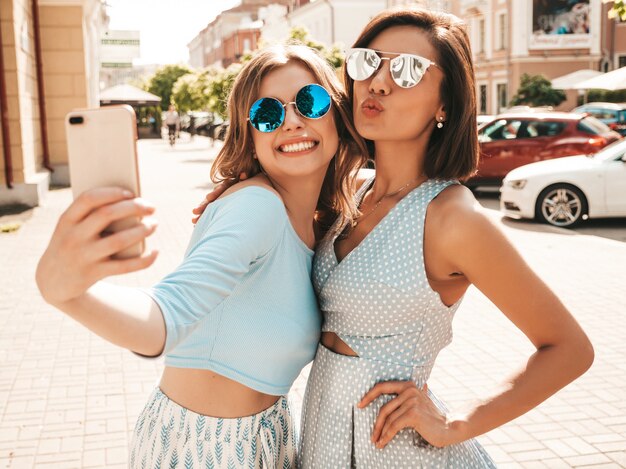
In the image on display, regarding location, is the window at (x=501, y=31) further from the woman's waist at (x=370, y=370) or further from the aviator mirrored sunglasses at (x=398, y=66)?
the woman's waist at (x=370, y=370)

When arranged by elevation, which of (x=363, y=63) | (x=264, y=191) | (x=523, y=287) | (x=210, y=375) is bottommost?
(x=210, y=375)

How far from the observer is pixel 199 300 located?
51.5 inches

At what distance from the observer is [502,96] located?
44531 millimetres

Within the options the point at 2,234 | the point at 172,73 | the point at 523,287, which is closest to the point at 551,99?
the point at 2,234

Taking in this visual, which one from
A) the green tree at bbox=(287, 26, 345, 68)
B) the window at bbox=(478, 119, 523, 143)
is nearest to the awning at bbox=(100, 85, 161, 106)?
the green tree at bbox=(287, 26, 345, 68)

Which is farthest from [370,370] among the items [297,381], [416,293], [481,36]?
[481,36]

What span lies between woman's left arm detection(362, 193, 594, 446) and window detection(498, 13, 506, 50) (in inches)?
1765

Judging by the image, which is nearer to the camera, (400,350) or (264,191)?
(264,191)

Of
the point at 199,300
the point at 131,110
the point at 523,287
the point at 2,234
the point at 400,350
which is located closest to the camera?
the point at 131,110

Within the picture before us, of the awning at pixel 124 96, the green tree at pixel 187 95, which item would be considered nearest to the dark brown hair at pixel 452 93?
the awning at pixel 124 96

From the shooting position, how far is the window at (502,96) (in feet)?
144

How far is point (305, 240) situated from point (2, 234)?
1010cm

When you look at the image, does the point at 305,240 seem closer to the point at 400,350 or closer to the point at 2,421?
the point at 400,350

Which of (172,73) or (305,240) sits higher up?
(172,73)
